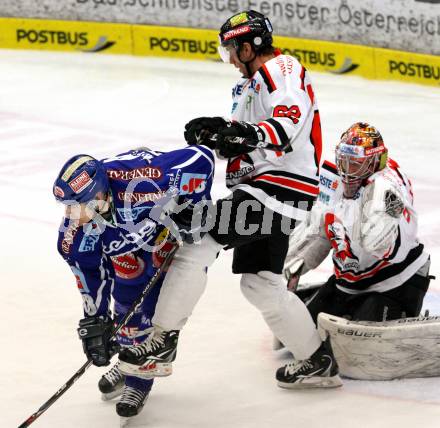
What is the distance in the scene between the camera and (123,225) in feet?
14.0

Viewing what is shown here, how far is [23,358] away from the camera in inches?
202

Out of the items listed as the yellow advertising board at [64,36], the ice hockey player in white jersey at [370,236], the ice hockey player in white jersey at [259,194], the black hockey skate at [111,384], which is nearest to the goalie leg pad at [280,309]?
the ice hockey player in white jersey at [259,194]

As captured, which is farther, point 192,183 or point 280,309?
point 280,309

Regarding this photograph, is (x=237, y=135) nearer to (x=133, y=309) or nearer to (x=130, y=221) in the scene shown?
(x=130, y=221)

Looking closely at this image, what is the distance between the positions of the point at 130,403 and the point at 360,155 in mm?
1416

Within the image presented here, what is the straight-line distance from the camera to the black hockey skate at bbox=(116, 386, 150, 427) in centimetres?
441

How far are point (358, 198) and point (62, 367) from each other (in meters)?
1.51

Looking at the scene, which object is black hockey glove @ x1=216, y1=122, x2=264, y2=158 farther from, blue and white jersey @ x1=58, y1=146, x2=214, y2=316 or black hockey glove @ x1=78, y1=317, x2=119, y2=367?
black hockey glove @ x1=78, y1=317, x2=119, y2=367

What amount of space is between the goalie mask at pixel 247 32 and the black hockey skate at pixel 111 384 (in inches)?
56.0

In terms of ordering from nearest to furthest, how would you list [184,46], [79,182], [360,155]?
[79,182]
[360,155]
[184,46]

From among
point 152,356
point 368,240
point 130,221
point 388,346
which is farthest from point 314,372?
point 130,221

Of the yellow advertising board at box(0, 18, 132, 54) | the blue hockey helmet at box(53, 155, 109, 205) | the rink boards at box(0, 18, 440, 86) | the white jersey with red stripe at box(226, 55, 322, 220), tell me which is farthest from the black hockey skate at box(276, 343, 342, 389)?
the yellow advertising board at box(0, 18, 132, 54)

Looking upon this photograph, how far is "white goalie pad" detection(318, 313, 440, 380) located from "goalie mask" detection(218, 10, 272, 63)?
1.21 meters

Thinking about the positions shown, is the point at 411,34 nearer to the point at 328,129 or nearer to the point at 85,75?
the point at 328,129
